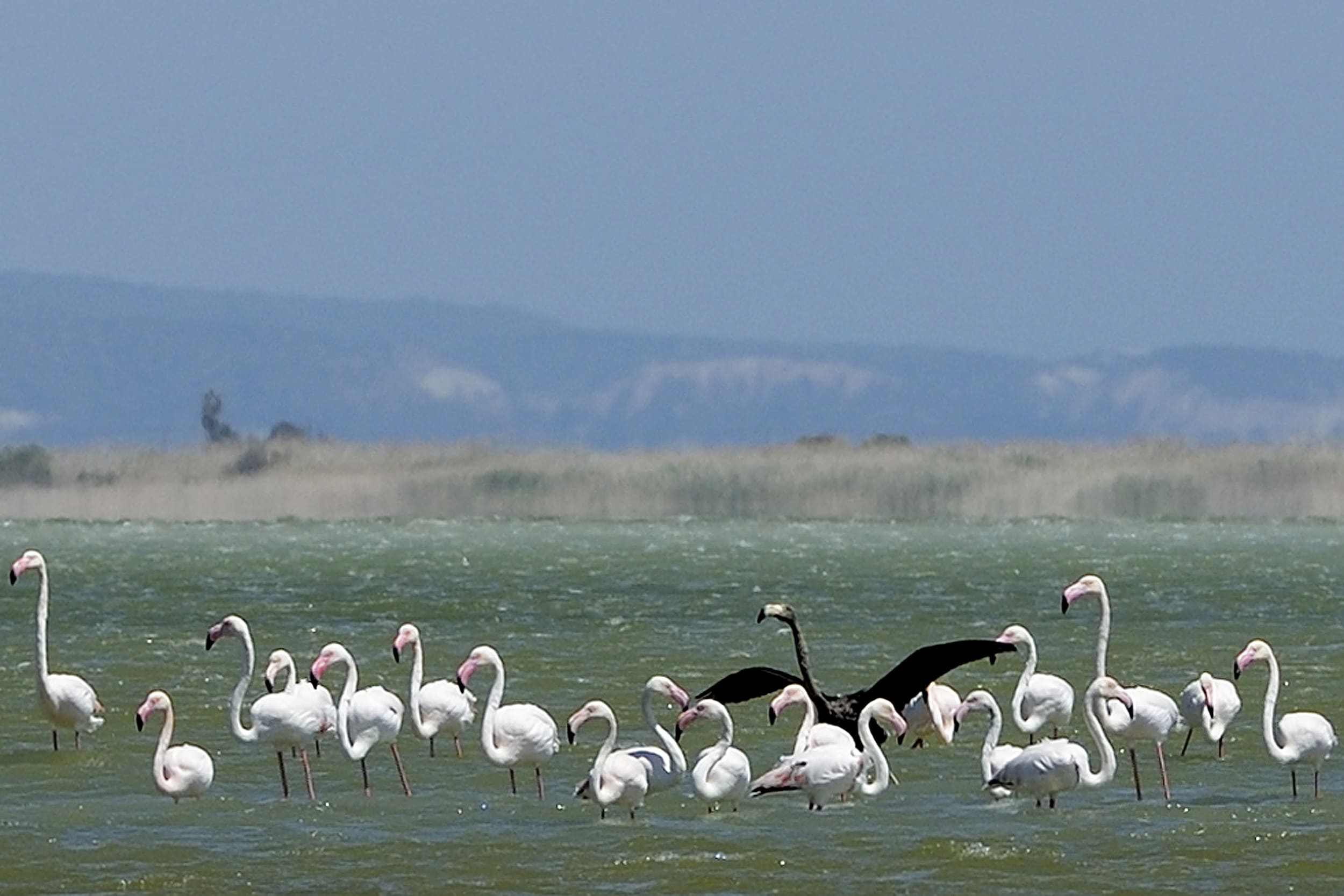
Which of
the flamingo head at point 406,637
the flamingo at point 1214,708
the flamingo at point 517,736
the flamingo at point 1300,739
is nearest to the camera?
the flamingo at point 1300,739

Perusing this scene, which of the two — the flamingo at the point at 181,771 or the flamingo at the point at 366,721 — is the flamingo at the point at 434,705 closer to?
the flamingo at the point at 366,721

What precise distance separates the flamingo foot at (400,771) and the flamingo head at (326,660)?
48cm

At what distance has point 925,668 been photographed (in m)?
14.9

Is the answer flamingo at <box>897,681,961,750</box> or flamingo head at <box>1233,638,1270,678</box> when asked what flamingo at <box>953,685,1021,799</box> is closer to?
flamingo at <box>897,681,961,750</box>

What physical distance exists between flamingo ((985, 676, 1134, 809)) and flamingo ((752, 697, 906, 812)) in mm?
519

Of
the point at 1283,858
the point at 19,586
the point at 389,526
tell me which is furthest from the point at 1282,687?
the point at 389,526

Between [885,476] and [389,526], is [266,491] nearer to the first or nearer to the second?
[389,526]

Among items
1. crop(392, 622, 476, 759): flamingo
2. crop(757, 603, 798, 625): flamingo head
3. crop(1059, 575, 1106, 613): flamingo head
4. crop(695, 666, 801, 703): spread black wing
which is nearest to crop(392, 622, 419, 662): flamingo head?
crop(392, 622, 476, 759): flamingo

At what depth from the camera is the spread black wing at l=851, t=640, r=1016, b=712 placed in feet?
48.6

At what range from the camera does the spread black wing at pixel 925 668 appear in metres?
14.8

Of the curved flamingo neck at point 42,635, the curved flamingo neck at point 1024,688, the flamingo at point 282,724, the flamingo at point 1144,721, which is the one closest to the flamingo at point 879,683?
the curved flamingo neck at point 1024,688

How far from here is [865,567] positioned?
121 ft

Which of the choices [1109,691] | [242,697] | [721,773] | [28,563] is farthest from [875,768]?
[28,563]

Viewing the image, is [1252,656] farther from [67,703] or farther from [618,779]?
[67,703]
